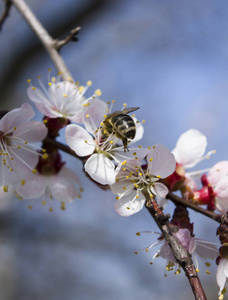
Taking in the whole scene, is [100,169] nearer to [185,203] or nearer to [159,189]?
[159,189]

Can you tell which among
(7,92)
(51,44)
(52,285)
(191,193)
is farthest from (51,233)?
(191,193)

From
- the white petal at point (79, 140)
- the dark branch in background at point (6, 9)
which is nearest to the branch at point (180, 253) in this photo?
the white petal at point (79, 140)

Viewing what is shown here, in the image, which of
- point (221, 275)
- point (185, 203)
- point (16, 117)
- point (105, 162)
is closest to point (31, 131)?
point (16, 117)

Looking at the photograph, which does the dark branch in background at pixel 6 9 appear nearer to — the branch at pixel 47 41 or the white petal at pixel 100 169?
the branch at pixel 47 41

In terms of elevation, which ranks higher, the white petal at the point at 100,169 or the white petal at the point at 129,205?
the white petal at the point at 100,169

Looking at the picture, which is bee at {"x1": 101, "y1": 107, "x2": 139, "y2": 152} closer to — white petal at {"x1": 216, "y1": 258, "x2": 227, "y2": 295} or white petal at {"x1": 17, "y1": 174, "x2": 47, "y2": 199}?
white petal at {"x1": 17, "y1": 174, "x2": 47, "y2": 199}

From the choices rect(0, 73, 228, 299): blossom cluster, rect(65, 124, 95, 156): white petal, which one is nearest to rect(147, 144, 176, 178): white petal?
rect(0, 73, 228, 299): blossom cluster
